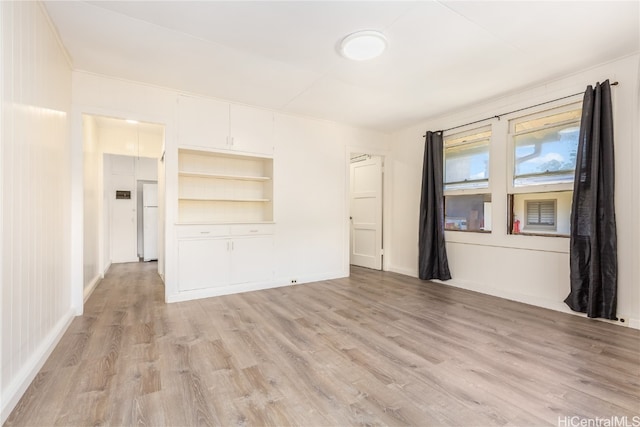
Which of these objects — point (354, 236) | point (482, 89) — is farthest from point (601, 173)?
point (354, 236)

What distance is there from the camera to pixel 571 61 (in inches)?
111

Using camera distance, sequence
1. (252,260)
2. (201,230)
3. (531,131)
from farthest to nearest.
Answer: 1. (252,260)
2. (201,230)
3. (531,131)

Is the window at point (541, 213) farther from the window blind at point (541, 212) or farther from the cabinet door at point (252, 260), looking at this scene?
the cabinet door at point (252, 260)

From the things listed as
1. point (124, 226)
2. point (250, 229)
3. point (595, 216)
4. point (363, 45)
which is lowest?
point (124, 226)

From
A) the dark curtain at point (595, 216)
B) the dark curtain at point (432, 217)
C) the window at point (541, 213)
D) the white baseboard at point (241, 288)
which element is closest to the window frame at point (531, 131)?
the window at point (541, 213)

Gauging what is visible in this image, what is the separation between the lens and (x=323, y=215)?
4668mm

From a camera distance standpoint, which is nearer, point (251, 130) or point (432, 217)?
point (251, 130)

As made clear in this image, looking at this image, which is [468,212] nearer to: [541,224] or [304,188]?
[541,224]

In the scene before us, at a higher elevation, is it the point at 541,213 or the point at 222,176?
the point at 222,176

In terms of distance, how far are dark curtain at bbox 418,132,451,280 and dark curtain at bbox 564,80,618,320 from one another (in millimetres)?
1540

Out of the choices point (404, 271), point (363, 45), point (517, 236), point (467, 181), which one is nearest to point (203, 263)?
point (363, 45)

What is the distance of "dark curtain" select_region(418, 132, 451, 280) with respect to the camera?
428cm

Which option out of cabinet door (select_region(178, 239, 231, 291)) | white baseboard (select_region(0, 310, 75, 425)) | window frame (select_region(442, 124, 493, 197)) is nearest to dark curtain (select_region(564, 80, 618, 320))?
window frame (select_region(442, 124, 493, 197))

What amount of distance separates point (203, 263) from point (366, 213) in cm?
316
